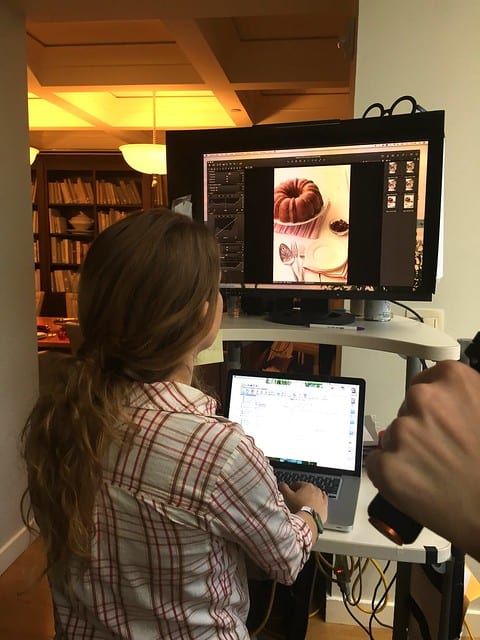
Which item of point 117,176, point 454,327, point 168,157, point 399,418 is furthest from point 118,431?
point 117,176

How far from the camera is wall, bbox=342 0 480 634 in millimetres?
1705

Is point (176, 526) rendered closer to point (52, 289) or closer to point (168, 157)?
point (168, 157)

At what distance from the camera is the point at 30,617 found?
2.11 metres

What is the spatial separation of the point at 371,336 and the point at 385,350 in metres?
0.05

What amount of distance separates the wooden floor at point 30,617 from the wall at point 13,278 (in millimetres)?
81

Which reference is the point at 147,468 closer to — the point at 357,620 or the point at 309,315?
the point at 309,315

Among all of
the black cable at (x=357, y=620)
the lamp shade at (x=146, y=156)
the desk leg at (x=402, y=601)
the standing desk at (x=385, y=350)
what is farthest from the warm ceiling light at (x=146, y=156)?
the desk leg at (x=402, y=601)

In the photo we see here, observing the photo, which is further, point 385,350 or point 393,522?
point 385,350

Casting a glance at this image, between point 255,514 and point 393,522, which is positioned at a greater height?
point 393,522

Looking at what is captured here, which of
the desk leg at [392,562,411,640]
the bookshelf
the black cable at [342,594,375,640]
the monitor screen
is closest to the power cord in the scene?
the black cable at [342,594,375,640]

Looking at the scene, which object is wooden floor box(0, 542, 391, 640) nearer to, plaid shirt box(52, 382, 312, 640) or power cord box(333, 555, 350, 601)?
power cord box(333, 555, 350, 601)

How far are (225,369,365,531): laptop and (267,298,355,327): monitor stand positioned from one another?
0.14m

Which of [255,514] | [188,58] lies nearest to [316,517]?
[255,514]

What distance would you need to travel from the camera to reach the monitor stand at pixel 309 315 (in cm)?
141
